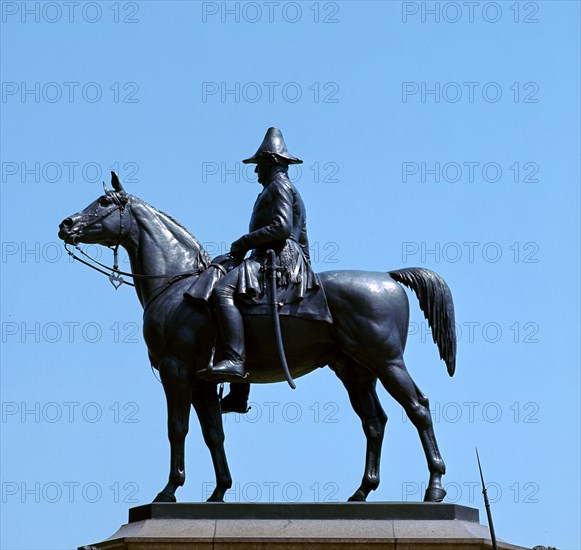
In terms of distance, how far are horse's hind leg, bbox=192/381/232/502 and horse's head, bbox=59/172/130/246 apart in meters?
2.35

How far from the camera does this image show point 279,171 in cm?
2252

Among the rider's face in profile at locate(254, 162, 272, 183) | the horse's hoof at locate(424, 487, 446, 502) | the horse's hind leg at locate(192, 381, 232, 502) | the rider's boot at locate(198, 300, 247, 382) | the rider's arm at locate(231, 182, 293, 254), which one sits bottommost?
the horse's hoof at locate(424, 487, 446, 502)

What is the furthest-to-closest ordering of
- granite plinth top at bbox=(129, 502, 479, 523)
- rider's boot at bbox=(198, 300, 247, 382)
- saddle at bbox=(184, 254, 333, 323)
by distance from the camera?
saddle at bbox=(184, 254, 333, 323)
rider's boot at bbox=(198, 300, 247, 382)
granite plinth top at bbox=(129, 502, 479, 523)

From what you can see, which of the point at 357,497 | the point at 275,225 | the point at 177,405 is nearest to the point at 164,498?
the point at 177,405

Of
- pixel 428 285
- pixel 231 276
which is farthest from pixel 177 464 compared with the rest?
pixel 428 285

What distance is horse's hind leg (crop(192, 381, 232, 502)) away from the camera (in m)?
22.0

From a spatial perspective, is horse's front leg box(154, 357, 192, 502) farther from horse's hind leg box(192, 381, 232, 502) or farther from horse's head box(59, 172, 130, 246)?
horse's head box(59, 172, 130, 246)

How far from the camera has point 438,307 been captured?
2206 centimetres

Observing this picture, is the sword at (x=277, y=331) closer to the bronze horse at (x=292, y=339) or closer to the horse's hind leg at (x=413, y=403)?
the bronze horse at (x=292, y=339)

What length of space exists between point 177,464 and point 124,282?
2.69m

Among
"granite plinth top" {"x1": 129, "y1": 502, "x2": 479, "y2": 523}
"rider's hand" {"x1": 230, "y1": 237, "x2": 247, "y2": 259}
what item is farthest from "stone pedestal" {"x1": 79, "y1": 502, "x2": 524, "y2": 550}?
"rider's hand" {"x1": 230, "y1": 237, "x2": 247, "y2": 259}

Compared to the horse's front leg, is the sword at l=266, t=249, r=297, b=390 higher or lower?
higher

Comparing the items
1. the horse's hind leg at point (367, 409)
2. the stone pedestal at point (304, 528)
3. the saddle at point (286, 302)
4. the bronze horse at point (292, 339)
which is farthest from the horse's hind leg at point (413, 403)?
the saddle at point (286, 302)

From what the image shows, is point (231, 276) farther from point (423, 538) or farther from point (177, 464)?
point (423, 538)
